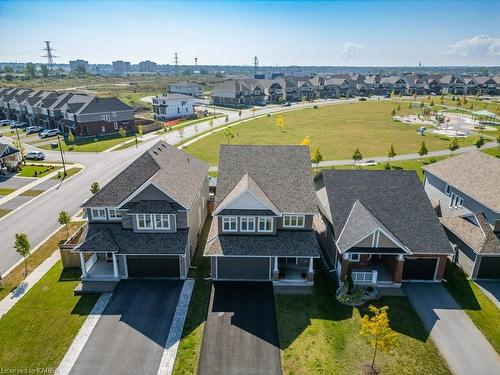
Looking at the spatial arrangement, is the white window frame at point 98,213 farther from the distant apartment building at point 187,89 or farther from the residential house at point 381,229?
the distant apartment building at point 187,89

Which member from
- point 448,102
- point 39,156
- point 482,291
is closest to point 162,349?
point 482,291

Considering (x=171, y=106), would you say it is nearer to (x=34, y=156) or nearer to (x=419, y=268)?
(x=34, y=156)

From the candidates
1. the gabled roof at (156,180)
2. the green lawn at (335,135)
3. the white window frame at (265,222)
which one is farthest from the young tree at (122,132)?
the white window frame at (265,222)

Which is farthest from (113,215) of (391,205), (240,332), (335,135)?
(335,135)

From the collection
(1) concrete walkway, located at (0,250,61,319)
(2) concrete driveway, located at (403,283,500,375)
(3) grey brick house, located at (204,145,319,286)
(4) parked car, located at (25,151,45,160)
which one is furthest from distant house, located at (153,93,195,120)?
(2) concrete driveway, located at (403,283,500,375)

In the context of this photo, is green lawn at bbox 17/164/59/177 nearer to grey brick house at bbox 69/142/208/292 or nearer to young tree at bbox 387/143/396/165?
grey brick house at bbox 69/142/208/292
